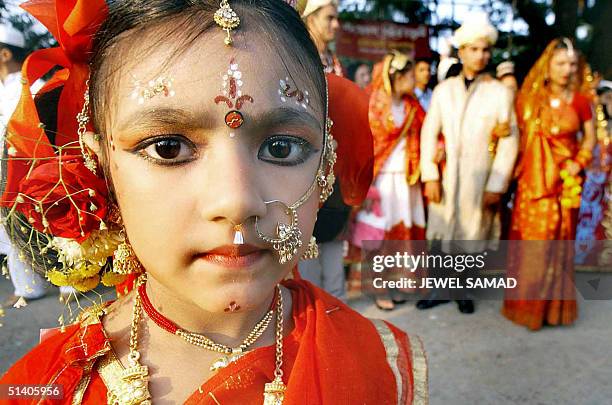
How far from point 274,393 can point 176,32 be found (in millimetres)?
745

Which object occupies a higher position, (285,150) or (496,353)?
(285,150)

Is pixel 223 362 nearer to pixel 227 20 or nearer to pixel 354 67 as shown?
pixel 227 20

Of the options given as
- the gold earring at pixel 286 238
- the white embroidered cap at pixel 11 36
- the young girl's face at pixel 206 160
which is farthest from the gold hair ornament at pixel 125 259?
the white embroidered cap at pixel 11 36

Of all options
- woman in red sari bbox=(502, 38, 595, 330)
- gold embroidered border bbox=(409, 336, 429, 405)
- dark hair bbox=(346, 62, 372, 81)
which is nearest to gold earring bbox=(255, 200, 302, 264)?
gold embroidered border bbox=(409, 336, 429, 405)

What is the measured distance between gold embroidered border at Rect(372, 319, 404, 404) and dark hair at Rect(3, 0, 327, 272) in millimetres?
618

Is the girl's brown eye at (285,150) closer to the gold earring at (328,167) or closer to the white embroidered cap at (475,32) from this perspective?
the gold earring at (328,167)

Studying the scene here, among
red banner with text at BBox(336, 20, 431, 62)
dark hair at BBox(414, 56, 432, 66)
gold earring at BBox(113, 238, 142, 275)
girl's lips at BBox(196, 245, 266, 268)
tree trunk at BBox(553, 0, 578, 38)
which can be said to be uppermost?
tree trunk at BBox(553, 0, 578, 38)

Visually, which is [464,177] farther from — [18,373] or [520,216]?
[18,373]

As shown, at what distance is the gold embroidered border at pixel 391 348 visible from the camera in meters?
1.21

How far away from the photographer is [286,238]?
917 mm

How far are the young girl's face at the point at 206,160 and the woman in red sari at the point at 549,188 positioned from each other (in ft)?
9.91

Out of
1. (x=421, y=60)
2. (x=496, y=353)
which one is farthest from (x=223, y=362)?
(x=421, y=60)

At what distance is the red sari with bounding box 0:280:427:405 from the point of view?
100cm

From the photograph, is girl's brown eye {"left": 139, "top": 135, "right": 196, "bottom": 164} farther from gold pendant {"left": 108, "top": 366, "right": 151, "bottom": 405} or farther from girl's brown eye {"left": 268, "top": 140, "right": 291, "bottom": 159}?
gold pendant {"left": 108, "top": 366, "right": 151, "bottom": 405}
